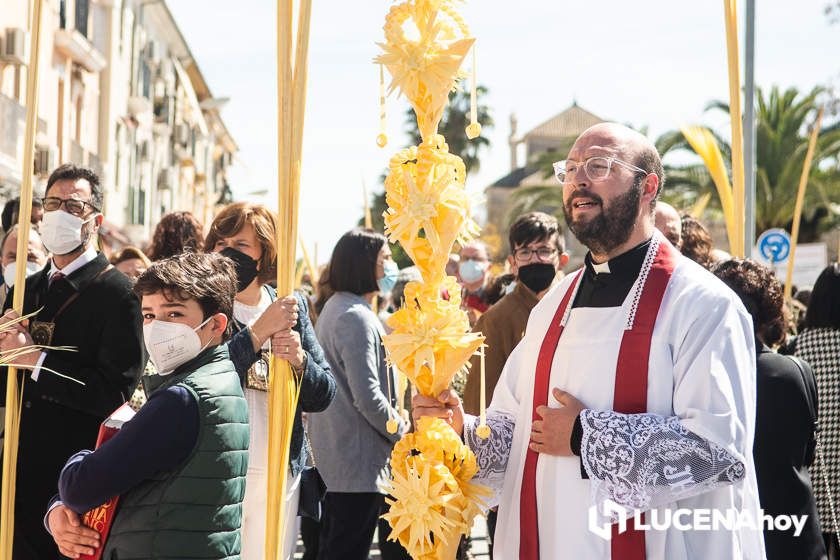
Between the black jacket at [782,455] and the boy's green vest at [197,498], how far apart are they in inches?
83.6

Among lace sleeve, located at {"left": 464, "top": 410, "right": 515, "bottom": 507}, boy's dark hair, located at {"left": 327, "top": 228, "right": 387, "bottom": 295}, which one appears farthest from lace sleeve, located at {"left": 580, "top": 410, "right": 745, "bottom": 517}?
boy's dark hair, located at {"left": 327, "top": 228, "right": 387, "bottom": 295}

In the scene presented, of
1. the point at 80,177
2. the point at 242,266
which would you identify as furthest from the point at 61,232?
the point at 242,266

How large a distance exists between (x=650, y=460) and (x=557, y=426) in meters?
0.30

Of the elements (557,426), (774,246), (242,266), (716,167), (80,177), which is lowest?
(557,426)

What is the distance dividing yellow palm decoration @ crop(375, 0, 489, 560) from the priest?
4.8 inches

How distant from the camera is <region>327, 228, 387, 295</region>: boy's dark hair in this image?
5.92 metres

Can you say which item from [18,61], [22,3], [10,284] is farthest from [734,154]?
[22,3]

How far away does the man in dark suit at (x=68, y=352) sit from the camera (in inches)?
172

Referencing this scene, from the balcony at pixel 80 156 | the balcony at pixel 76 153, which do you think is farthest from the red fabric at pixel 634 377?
the balcony at pixel 76 153

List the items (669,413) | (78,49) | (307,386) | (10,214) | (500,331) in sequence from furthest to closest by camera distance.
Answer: (78,49) < (10,214) < (500,331) < (307,386) < (669,413)

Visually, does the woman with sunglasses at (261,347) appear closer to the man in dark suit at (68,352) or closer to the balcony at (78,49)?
the man in dark suit at (68,352)

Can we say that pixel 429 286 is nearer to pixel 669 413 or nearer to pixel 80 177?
pixel 669 413

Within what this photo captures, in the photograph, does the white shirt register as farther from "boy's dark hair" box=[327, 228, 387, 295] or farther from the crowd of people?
"boy's dark hair" box=[327, 228, 387, 295]

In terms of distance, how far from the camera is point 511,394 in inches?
142
